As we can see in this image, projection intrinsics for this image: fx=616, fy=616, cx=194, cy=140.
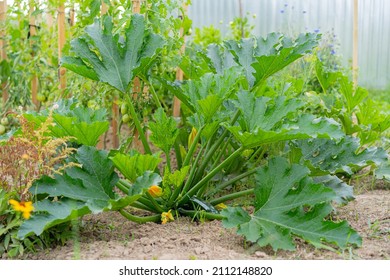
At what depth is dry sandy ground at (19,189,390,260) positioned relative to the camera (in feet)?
8.00

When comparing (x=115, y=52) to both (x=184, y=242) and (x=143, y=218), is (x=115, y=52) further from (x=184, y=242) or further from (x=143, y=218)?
(x=184, y=242)

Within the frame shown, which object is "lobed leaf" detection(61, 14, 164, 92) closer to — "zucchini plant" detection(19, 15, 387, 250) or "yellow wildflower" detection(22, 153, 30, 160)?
"zucchini plant" detection(19, 15, 387, 250)

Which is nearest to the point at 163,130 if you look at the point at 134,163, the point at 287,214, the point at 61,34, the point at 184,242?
the point at 134,163

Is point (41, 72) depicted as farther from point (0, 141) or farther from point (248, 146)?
point (248, 146)

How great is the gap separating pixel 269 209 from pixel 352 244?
1.21ft

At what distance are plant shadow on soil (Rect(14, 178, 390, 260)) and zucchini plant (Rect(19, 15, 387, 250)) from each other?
7 cm

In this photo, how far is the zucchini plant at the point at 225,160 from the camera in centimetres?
249

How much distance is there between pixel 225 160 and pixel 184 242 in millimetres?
444

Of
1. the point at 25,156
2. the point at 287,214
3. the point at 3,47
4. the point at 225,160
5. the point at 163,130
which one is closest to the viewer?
the point at 25,156

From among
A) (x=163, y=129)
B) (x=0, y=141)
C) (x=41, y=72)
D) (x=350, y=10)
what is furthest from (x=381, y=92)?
(x=0, y=141)

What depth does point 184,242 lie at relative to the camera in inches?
101

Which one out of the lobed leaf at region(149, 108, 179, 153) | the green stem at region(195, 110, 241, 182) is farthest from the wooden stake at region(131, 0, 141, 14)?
the green stem at region(195, 110, 241, 182)

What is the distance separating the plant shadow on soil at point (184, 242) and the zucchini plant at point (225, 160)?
0.07 metres

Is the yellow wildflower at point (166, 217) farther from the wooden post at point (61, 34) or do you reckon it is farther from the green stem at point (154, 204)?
the wooden post at point (61, 34)
